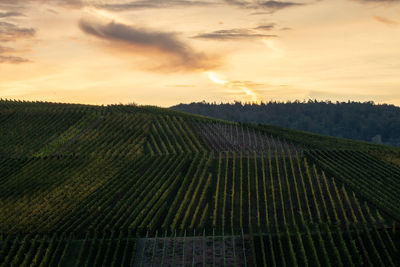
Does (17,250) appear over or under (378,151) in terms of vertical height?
over

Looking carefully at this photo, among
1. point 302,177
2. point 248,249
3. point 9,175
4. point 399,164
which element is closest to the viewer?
point 248,249

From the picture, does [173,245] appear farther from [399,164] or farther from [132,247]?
[399,164]

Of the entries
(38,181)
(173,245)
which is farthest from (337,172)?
(38,181)

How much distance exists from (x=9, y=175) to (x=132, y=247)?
2378 cm

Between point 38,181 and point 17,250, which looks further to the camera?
point 38,181

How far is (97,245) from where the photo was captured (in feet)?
121

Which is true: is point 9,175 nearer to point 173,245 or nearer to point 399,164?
point 173,245

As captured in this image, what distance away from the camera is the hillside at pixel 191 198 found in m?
35.9

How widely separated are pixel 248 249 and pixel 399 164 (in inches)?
1168

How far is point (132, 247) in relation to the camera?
36.3m

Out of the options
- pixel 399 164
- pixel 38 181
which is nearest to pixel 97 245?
pixel 38 181

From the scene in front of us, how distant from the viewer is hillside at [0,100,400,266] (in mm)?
35906

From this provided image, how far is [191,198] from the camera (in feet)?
148

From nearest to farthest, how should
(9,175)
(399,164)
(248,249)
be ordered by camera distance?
(248,249), (9,175), (399,164)
